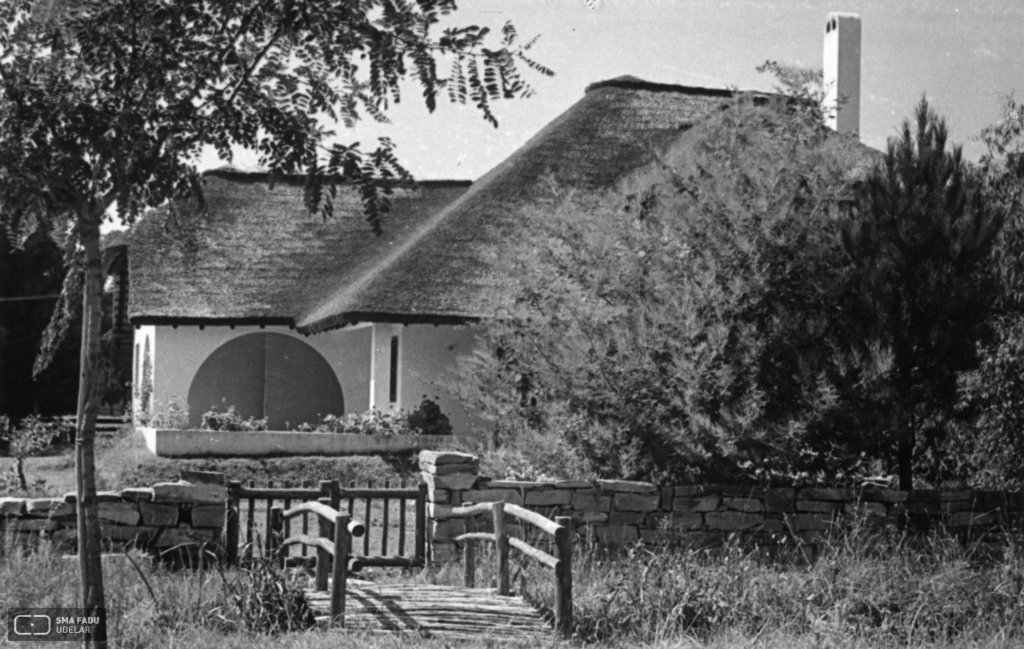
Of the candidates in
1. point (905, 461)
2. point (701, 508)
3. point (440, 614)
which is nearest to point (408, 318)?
point (701, 508)

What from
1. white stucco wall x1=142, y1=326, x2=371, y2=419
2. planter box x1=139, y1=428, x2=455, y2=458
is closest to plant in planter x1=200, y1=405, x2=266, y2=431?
planter box x1=139, y1=428, x2=455, y2=458

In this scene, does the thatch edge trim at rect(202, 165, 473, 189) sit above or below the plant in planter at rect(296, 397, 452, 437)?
above

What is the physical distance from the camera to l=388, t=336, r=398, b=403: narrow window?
21.1 meters

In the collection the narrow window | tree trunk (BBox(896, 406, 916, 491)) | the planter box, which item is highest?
the narrow window

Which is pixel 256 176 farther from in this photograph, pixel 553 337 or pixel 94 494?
pixel 94 494

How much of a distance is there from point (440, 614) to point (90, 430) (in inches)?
100

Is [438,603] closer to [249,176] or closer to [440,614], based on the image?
[440,614]

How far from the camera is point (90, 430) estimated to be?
6.12 meters

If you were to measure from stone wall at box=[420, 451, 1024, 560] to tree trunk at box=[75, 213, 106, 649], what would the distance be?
14.9 feet

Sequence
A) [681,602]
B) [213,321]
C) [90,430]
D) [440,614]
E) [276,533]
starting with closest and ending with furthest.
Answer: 1. [90,430]
2. [440,614]
3. [681,602]
4. [276,533]
5. [213,321]

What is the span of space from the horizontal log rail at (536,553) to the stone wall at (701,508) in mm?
802

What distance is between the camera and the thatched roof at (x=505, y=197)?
64.5ft

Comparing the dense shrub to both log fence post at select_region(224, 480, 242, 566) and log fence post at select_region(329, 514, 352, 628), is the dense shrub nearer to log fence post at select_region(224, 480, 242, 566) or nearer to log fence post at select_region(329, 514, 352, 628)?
log fence post at select_region(224, 480, 242, 566)

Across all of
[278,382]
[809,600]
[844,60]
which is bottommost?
[809,600]
